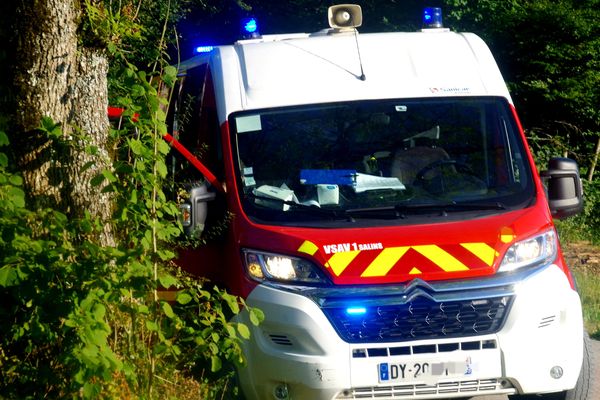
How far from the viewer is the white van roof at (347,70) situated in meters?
6.97

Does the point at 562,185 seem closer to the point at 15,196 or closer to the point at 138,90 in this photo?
the point at 138,90

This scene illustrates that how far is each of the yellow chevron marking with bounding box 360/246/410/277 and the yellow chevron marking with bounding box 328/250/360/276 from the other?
10cm

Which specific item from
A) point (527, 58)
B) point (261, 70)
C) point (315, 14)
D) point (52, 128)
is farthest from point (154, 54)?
point (315, 14)

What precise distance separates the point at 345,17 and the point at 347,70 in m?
0.77

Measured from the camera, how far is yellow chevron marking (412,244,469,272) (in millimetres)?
6121

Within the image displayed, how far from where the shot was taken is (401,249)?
20.1 feet

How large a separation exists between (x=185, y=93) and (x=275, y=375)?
261cm

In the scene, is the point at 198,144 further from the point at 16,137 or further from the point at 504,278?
the point at 504,278

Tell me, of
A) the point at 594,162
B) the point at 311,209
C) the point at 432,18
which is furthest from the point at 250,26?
the point at 594,162

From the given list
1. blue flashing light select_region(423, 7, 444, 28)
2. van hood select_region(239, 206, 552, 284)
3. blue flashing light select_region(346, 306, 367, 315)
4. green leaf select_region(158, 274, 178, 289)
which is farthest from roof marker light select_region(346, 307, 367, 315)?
blue flashing light select_region(423, 7, 444, 28)

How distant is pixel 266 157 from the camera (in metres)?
6.81

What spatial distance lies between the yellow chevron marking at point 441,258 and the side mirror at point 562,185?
999mm

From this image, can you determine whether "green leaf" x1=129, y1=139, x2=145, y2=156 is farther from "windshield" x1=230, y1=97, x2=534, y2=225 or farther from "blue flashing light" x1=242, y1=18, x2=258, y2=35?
"blue flashing light" x1=242, y1=18, x2=258, y2=35

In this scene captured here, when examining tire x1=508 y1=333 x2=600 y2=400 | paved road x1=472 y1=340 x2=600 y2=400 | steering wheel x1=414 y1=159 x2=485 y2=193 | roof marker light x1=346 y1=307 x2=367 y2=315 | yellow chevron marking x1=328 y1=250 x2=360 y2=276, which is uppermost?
steering wheel x1=414 y1=159 x2=485 y2=193
